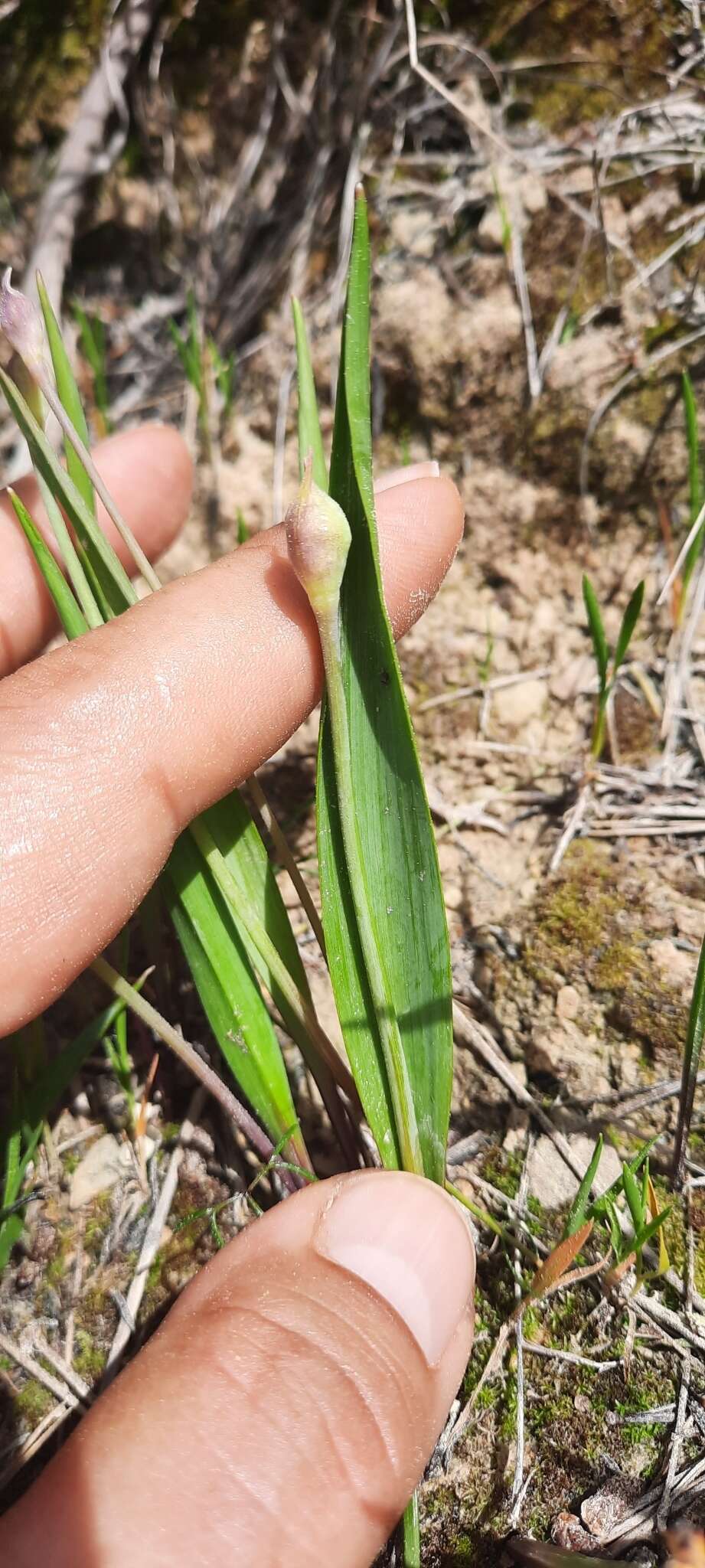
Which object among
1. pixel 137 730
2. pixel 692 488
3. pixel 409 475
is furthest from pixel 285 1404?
pixel 692 488

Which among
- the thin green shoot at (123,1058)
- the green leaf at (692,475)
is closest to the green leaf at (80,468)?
the thin green shoot at (123,1058)

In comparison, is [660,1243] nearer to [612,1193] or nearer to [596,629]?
[612,1193]

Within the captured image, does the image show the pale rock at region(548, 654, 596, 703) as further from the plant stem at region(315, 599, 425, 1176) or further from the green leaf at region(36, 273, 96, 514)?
the green leaf at region(36, 273, 96, 514)

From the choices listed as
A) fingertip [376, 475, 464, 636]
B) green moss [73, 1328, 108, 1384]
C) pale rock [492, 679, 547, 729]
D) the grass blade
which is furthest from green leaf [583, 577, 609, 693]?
green moss [73, 1328, 108, 1384]

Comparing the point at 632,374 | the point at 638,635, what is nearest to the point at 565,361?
the point at 632,374

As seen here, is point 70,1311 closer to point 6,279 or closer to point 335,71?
point 6,279
